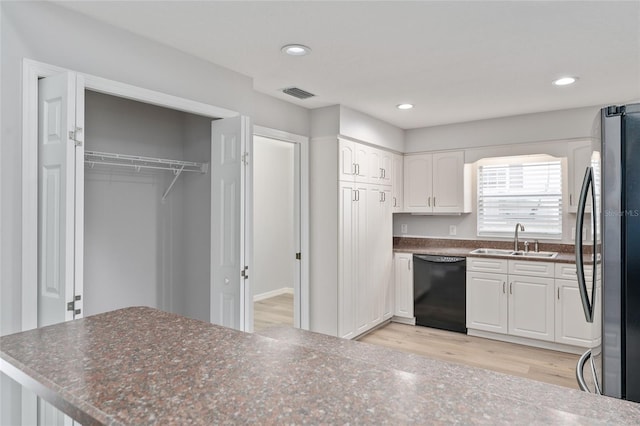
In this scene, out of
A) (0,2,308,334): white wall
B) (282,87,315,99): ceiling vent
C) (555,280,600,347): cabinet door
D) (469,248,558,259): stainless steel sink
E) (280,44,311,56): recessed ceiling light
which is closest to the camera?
(0,2,308,334): white wall

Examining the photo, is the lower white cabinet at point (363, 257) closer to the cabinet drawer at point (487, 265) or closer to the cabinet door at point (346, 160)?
the cabinet door at point (346, 160)

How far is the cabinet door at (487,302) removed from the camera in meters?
4.35

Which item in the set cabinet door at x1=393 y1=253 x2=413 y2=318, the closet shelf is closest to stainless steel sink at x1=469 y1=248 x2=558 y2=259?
cabinet door at x1=393 y1=253 x2=413 y2=318

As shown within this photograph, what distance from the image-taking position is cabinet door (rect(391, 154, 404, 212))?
511 centimetres

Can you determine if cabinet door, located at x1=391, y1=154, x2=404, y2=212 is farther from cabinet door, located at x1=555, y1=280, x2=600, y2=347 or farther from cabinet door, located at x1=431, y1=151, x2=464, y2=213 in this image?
cabinet door, located at x1=555, y1=280, x2=600, y2=347

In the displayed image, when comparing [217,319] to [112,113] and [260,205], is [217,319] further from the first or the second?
[260,205]

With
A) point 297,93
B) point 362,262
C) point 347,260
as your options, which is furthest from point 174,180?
point 362,262

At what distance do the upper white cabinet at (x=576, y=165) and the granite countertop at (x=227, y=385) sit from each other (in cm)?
387

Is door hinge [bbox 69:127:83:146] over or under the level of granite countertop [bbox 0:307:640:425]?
over

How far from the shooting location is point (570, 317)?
399 cm

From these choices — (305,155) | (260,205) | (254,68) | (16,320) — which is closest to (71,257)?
(16,320)

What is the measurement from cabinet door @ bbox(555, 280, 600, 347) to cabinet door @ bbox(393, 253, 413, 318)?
157cm

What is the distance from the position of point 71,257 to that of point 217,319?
4.11ft

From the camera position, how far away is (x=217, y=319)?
2912 mm
